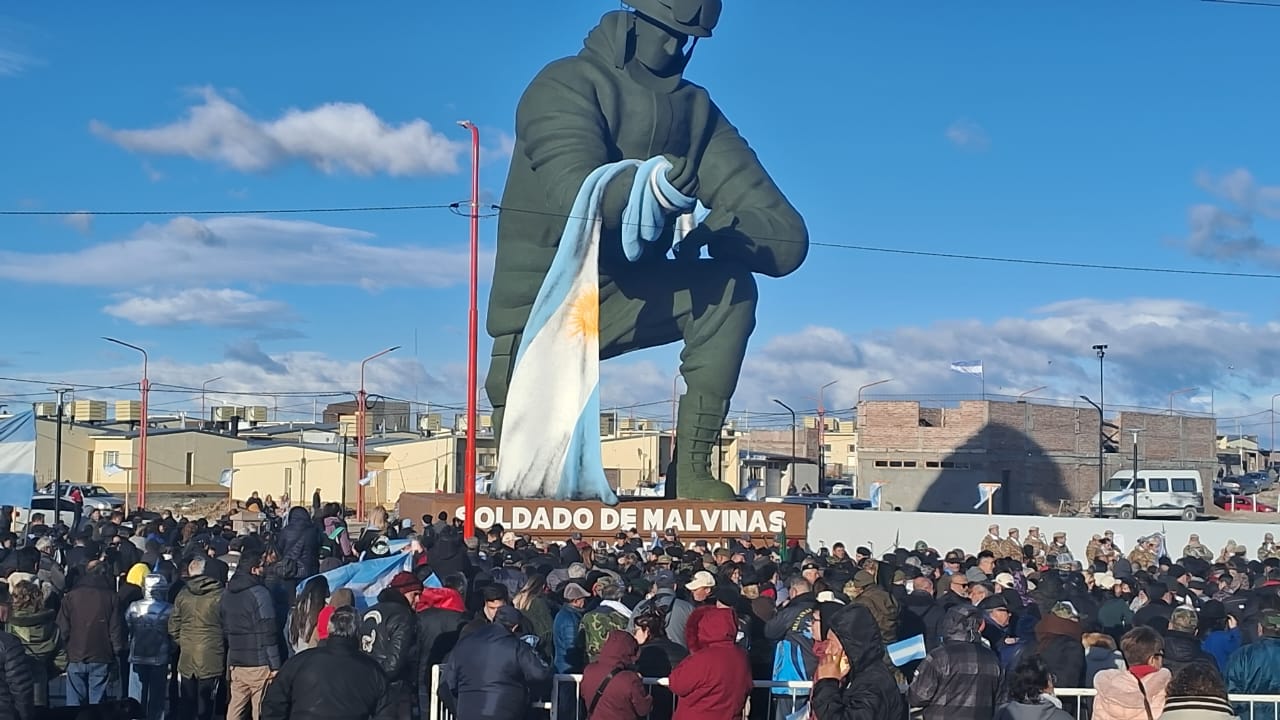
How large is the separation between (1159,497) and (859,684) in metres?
47.9

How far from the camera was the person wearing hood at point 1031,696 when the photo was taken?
22.0ft

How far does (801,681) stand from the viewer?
8953 mm

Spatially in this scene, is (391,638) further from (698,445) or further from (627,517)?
(698,445)

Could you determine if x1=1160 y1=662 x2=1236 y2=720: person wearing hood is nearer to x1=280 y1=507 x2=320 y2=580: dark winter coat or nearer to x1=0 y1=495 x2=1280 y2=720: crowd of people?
x1=0 y1=495 x2=1280 y2=720: crowd of people

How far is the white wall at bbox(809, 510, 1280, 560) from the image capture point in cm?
3048

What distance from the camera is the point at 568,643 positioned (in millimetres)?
9758

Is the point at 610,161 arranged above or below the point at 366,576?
above

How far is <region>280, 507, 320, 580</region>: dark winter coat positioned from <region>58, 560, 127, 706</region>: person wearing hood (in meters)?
3.97

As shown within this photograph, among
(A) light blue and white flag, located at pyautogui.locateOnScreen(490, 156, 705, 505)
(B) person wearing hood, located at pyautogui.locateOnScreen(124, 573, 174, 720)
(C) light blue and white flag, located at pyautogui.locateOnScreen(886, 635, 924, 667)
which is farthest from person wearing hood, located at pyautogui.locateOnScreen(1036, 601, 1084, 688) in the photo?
(A) light blue and white flag, located at pyautogui.locateOnScreen(490, 156, 705, 505)

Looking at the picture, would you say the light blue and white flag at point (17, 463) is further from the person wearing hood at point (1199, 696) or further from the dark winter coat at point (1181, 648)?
the person wearing hood at point (1199, 696)

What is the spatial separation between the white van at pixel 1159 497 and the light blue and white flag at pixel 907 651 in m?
44.1

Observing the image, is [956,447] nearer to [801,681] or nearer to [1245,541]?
[1245,541]

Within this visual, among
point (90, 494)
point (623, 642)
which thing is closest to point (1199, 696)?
point (623, 642)

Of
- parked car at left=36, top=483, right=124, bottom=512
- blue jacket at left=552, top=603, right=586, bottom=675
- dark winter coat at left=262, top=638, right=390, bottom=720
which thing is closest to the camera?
dark winter coat at left=262, top=638, right=390, bottom=720
